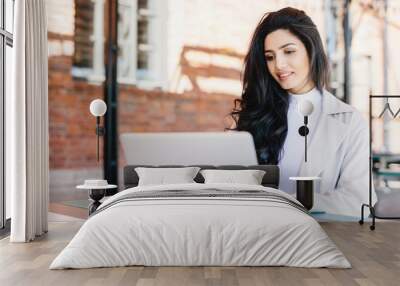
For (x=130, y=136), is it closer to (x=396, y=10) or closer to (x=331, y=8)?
(x=331, y=8)

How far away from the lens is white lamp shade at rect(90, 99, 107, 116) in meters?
6.39

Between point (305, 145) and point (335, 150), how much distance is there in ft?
1.30

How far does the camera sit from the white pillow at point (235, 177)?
19.7ft

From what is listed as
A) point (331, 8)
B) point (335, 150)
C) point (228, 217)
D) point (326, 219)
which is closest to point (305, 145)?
point (335, 150)

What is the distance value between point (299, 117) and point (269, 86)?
1.74 ft

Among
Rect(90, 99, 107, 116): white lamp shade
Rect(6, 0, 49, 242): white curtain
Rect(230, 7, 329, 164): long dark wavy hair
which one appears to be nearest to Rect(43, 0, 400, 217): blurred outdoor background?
Rect(230, 7, 329, 164): long dark wavy hair

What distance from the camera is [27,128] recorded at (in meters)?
5.22

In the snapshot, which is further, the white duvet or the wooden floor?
the white duvet

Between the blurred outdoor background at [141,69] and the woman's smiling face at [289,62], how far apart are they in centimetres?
35

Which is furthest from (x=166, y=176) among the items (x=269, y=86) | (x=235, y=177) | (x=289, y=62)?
(x=289, y=62)

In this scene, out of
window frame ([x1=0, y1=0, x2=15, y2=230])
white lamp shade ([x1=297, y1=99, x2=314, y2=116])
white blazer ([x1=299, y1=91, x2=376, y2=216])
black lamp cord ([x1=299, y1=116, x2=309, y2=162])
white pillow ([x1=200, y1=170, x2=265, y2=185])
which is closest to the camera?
window frame ([x1=0, y1=0, x2=15, y2=230])

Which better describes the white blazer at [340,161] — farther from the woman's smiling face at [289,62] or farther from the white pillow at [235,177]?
the white pillow at [235,177]

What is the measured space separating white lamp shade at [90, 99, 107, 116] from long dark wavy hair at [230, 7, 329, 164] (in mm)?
1620

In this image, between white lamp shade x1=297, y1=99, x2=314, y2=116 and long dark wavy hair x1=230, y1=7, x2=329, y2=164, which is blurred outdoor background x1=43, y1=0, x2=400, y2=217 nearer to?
long dark wavy hair x1=230, y1=7, x2=329, y2=164
